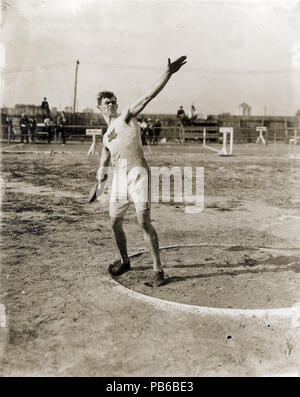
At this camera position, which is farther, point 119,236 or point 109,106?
point 119,236

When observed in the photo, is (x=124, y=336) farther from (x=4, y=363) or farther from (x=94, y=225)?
(x=94, y=225)

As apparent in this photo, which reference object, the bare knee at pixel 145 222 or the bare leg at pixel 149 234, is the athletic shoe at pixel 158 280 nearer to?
the bare leg at pixel 149 234

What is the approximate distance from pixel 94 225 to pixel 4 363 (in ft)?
13.8

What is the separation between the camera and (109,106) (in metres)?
4.49

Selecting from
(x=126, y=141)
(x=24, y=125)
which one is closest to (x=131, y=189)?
(x=126, y=141)

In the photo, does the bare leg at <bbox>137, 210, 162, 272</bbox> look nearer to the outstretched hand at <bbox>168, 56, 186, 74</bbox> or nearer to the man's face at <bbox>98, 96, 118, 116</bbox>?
the man's face at <bbox>98, 96, 118, 116</bbox>

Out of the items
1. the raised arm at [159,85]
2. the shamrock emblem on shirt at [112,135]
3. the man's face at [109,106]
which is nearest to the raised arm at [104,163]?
the shamrock emblem on shirt at [112,135]

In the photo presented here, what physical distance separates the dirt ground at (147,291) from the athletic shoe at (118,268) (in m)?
0.08

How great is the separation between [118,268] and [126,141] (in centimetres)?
137

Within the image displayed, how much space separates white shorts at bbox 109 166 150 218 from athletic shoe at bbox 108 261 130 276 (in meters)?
0.61

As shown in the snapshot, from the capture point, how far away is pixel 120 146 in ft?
14.6

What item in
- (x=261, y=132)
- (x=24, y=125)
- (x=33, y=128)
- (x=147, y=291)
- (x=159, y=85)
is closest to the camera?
(x=159, y=85)

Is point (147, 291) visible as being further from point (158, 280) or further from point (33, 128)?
point (33, 128)
